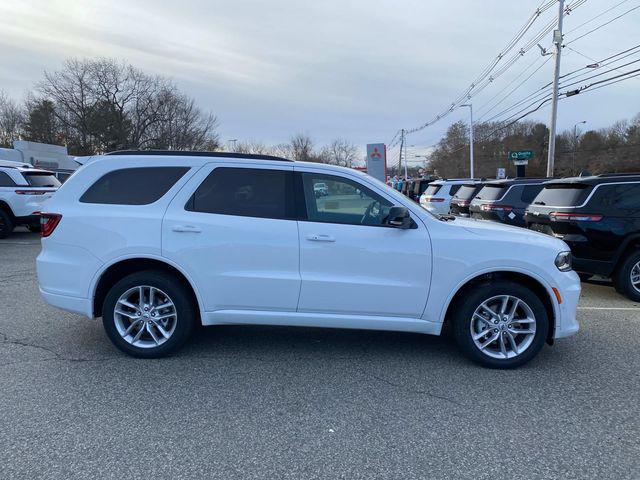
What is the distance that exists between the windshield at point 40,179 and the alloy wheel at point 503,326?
12.7m

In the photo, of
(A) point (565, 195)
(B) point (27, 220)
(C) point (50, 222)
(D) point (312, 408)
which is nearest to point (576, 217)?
(A) point (565, 195)

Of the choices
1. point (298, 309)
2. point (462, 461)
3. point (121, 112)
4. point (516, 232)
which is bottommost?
point (462, 461)

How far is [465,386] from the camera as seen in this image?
3.73 metres

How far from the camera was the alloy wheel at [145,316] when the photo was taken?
13.7 ft

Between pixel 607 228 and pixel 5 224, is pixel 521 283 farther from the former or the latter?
pixel 5 224

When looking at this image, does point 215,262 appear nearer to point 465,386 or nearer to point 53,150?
point 465,386

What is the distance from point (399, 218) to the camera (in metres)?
3.94

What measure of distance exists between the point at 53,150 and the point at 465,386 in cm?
3605

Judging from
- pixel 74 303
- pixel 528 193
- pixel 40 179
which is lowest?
pixel 74 303

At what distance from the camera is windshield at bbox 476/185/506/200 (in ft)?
32.7

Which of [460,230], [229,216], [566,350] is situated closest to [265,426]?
[229,216]

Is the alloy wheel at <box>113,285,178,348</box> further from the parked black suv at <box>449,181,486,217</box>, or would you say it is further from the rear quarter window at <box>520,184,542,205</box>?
the parked black suv at <box>449,181,486,217</box>

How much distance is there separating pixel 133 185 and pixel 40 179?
10588 mm

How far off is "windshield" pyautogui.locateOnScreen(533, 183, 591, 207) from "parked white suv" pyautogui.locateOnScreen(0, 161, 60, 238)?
12.3m
